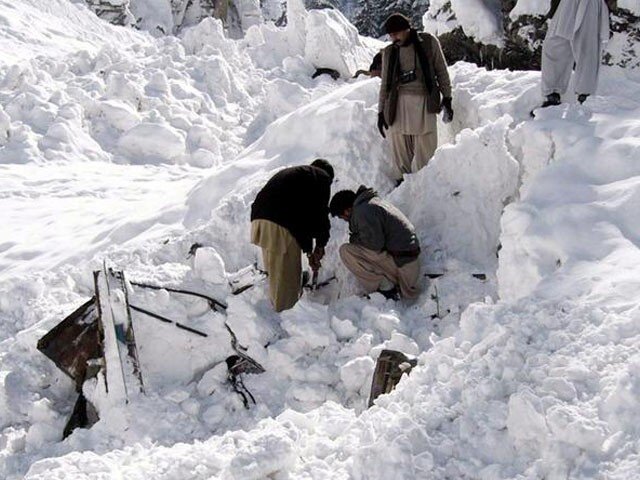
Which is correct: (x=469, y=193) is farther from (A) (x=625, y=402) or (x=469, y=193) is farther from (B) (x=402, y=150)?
(A) (x=625, y=402)

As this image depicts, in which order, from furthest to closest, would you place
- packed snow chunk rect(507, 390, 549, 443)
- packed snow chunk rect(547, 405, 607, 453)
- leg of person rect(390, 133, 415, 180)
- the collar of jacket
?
leg of person rect(390, 133, 415, 180)
the collar of jacket
packed snow chunk rect(507, 390, 549, 443)
packed snow chunk rect(547, 405, 607, 453)

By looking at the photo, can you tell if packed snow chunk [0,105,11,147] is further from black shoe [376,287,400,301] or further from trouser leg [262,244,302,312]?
black shoe [376,287,400,301]

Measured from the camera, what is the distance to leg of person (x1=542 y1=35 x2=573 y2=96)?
5.55m

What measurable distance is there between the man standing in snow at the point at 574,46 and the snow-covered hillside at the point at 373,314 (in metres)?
0.21

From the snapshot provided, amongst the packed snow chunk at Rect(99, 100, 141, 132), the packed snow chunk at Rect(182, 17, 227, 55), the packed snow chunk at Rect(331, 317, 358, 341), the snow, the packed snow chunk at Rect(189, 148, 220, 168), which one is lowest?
the packed snow chunk at Rect(189, 148, 220, 168)

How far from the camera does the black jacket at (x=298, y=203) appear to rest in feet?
16.2

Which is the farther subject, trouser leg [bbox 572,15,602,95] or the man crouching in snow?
trouser leg [bbox 572,15,602,95]

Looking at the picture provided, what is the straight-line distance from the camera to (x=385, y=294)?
204 inches

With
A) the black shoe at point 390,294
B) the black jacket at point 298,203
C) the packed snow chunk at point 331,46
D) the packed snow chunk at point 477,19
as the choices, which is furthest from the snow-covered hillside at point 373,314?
the packed snow chunk at point 331,46

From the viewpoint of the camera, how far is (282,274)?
5.01 m

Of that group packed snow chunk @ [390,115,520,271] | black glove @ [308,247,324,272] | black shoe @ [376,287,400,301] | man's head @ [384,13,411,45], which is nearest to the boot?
packed snow chunk @ [390,115,520,271]

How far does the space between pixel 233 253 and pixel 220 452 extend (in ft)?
8.94

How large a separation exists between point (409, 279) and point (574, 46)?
7.63 feet

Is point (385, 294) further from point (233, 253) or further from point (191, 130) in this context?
point (191, 130)
